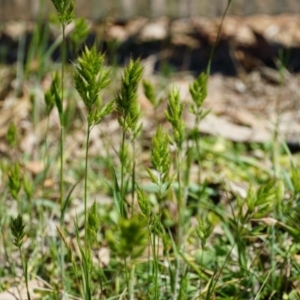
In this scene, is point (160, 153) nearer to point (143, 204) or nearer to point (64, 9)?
point (143, 204)

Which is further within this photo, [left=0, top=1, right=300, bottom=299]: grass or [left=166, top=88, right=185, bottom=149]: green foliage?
Result: [left=166, top=88, right=185, bottom=149]: green foliage

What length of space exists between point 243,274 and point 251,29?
2.52 m

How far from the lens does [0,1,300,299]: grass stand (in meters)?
1.24

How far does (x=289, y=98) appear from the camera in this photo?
3.13 m

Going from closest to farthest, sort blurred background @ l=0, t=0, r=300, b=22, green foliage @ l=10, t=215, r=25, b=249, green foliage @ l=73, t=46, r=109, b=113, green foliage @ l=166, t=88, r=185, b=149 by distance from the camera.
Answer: green foliage @ l=73, t=46, r=109, b=113
green foliage @ l=10, t=215, r=25, b=249
green foliage @ l=166, t=88, r=185, b=149
blurred background @ l=0, t=0, r=300, b=22

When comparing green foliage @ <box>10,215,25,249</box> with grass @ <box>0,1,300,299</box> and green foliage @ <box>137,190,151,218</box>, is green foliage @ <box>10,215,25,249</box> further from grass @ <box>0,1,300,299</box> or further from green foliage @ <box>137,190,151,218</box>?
green foliage @ <box>137,190,151,218</box>

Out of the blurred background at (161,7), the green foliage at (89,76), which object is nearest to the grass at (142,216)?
the green foliage at (89,76)

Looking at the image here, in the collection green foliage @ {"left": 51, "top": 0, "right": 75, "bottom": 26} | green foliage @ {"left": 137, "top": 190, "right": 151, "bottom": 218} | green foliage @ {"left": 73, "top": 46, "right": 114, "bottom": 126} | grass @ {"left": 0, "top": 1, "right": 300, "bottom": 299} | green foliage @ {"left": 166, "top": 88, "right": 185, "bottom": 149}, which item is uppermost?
green foliage @ {"left": 51, "top": 0, "right": 75, "bottom": 26}

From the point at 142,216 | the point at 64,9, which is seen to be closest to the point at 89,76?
the point at 64,9

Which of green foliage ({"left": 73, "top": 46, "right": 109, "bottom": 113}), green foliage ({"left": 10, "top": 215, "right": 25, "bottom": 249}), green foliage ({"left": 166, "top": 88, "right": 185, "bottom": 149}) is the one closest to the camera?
green foliage ({"left": 73, "top": 46, "right": 109, "bottom": 113})

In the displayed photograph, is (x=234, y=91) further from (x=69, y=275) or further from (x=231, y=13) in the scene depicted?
(x=69, y=275)

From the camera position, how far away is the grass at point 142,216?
1236mm

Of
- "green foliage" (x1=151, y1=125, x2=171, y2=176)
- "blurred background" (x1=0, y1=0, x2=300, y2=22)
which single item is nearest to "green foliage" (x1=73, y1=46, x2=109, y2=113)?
"green foliage" (x1=151, y1=125, x2=171, y2=176)

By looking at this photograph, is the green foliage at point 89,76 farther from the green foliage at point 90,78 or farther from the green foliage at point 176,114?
the green foliage at point 176,114
